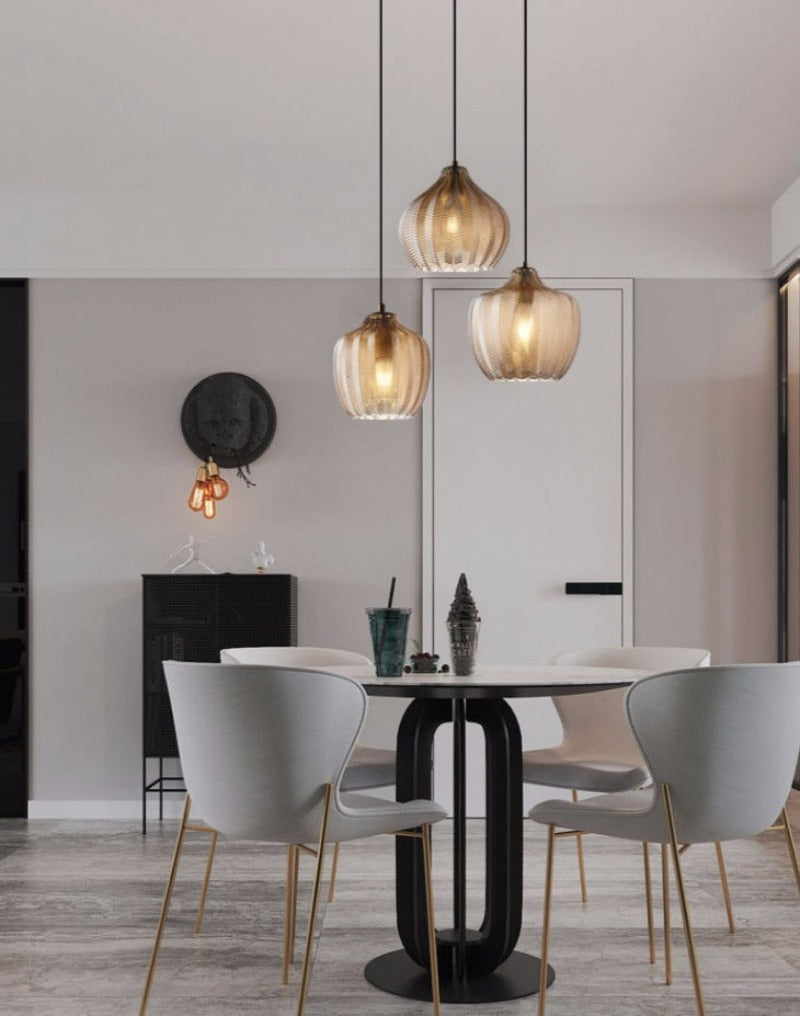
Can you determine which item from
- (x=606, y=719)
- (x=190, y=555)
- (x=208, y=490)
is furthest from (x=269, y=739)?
(x=190, y=555)

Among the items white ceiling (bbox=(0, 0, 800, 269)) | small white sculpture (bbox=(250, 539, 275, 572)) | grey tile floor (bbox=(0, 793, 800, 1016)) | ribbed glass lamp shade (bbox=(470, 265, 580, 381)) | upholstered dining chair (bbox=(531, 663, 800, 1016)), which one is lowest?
grey tile floor (bbox=(0, 793, 800, 1016))

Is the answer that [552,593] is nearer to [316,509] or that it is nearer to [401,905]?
[316,509]

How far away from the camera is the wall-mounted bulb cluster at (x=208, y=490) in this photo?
18.1ft

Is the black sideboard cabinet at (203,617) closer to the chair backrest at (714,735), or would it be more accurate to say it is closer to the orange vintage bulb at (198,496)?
the orange vintage bulb at (198,496)

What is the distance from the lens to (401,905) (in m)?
3.21

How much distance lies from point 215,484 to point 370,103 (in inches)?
72.0

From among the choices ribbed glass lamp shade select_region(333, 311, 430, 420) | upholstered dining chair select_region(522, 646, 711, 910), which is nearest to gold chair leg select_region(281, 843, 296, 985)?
upholstered dining chair select_region(522, 646, 711, 910)

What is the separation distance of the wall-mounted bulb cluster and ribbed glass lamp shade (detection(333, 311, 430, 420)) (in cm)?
220

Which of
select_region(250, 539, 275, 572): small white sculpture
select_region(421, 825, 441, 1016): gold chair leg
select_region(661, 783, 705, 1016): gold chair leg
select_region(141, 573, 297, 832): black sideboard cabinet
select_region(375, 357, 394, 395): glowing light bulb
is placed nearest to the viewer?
select_region(661, 783, 705, 1016): gold chair leg

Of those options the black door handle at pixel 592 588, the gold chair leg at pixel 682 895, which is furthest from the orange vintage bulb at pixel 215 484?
the gold chair leg at pixel 682 895

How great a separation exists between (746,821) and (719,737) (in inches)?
9.0

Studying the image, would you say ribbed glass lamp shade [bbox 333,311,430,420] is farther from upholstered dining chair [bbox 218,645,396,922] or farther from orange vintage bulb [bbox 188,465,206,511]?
orange vintage bulb [bbox 188,465,206,511]

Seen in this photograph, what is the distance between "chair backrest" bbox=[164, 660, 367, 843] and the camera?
2682 mm

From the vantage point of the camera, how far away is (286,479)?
5.68 metres
